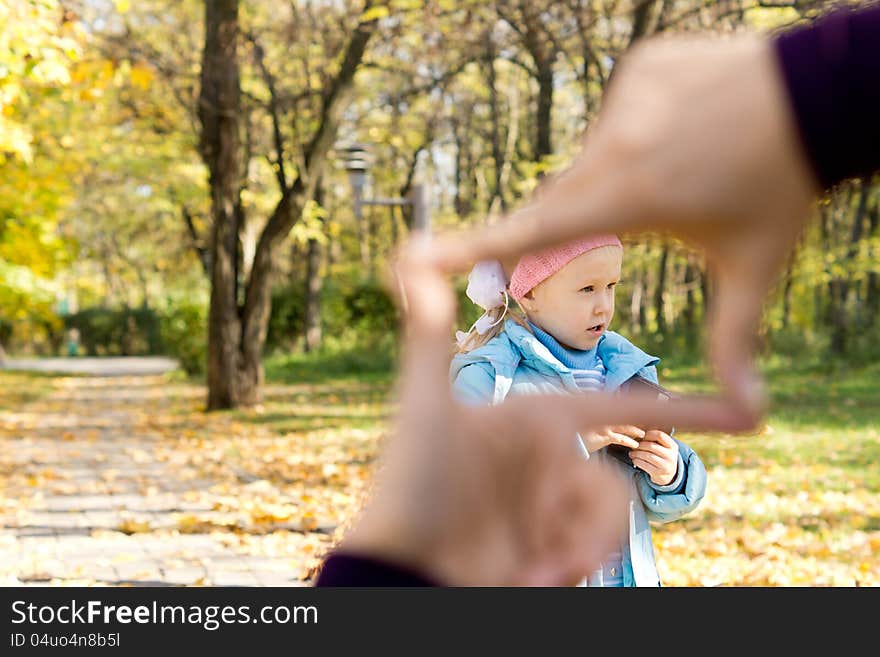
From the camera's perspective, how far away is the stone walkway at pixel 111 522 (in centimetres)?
700

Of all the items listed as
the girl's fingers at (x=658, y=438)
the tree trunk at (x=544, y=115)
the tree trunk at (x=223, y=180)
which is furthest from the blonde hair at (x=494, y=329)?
the tree trunk at (x=223, y=180)

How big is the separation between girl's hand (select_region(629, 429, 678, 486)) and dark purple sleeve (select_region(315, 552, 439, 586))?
1.62 meters

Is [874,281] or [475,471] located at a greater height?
[874,281]

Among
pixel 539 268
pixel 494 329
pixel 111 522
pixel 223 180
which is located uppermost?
pixel 223 180

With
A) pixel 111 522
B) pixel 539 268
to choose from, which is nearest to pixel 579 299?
pixel 539 268

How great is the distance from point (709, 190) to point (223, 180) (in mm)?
16933

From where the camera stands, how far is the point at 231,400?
1759 centimetres

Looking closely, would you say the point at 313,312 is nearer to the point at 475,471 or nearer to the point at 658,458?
the point at 658,458

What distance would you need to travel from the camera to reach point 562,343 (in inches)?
89.4

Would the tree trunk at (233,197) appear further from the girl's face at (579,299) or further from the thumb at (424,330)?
the thumb at (424,330)

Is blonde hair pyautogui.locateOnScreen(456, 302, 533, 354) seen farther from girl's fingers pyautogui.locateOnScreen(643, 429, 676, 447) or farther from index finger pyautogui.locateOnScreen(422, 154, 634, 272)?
index finger pyautogui.locateOnScreen(422, 154, 634, 272)

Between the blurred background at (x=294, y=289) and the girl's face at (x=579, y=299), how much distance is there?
154 millimetres

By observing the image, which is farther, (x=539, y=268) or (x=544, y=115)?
(x=544, y=115)

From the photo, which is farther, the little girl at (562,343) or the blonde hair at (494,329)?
the blonde hair at (494,329)
